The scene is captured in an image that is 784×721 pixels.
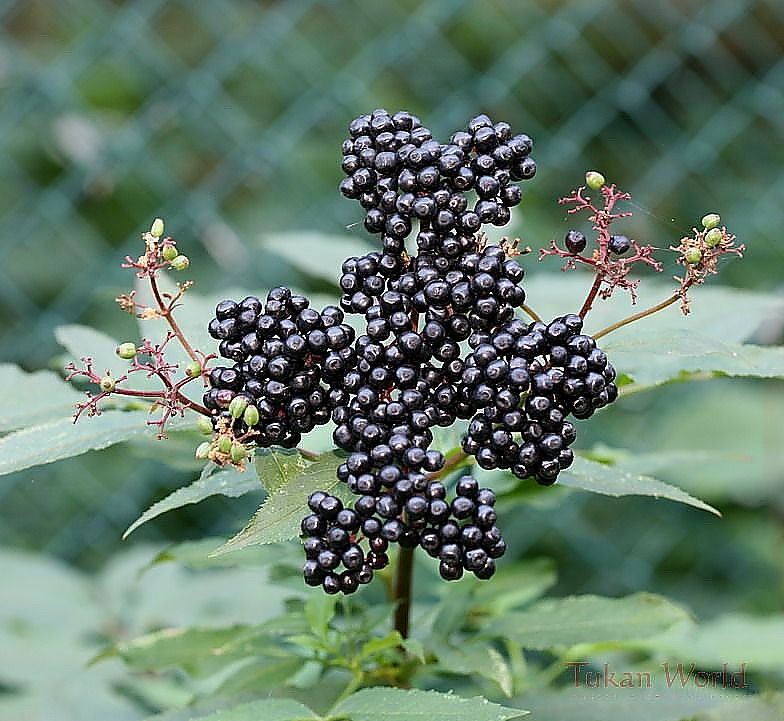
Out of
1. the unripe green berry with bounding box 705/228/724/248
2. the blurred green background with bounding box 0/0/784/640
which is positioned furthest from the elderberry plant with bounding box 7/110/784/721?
the blurred green background with bounding box 0/0/784/640

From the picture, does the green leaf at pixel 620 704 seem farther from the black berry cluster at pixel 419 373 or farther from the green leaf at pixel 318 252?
the green leaf at pixel 318 252

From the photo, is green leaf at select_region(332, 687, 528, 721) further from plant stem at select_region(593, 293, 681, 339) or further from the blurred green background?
the blurred green background

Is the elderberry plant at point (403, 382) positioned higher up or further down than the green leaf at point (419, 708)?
higher up

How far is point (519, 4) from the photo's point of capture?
12.1 feet

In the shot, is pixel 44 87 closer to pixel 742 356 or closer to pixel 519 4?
pixel 519 4

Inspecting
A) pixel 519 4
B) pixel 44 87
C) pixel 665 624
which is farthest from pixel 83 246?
pixel 665 624

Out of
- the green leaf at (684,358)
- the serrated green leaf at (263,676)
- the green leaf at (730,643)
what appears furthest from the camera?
the green leaf at (730,643)

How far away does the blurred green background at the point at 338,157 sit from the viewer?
9.95ft

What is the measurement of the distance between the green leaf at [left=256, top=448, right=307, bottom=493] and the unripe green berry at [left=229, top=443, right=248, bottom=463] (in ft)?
0.21

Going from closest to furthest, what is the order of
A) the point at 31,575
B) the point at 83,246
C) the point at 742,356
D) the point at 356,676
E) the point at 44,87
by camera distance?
1. the point at 742,356
2. the point at 356,676
3. the point at 31,575
4. the point at 44,87
5. the point at 83,246

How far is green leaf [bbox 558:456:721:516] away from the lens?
102 centimetres

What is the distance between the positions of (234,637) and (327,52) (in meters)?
2.64

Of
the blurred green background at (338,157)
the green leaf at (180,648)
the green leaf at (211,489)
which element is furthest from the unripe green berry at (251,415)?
the blurred green background at (338,157)

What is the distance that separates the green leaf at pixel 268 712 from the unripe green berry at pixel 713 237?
1.82ft
